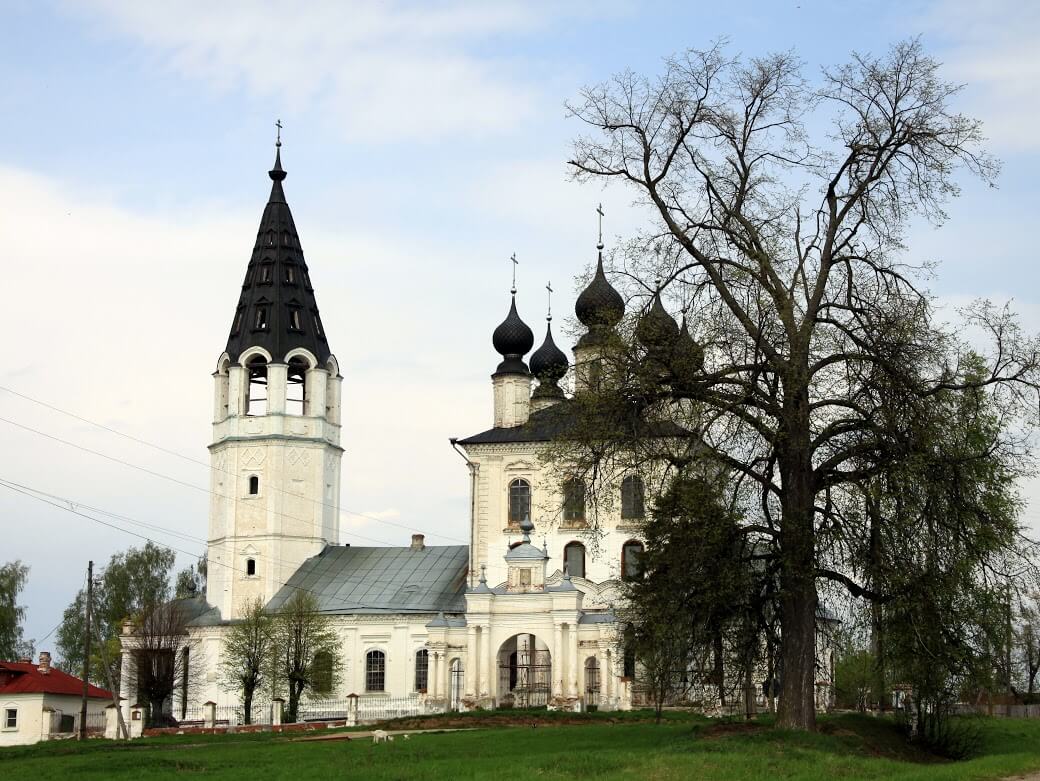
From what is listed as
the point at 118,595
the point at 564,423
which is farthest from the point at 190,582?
the point at 564,423

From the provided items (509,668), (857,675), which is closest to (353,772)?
(509,668)

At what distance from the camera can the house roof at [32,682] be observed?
50.3 metres

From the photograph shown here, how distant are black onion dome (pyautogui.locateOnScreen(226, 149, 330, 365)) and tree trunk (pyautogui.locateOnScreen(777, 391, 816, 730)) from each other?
3295cm

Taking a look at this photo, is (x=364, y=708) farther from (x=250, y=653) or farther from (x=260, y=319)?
(x=260, y=319)

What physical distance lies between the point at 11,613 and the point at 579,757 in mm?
47679

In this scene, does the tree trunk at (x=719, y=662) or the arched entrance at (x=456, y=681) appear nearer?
the tree trunk at (x=719, y=662)

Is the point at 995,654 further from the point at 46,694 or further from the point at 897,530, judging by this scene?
the point at 46,694

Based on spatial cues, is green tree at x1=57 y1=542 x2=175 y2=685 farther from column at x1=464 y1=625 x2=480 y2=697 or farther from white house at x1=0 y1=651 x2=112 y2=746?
column at x1=464 y1=625 x2=480 y2=697

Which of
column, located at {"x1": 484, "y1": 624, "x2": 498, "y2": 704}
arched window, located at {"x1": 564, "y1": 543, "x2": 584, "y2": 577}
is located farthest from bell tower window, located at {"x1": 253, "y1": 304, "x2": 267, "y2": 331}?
column, located at {"x1": 484, "y1": 624, "x2": 498, "y2": 704}

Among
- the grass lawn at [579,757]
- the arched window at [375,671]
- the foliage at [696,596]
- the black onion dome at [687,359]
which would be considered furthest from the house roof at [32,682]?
the black onion dome at [687,359]

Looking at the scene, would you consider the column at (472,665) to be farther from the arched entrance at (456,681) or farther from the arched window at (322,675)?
the arched window at (322,675)

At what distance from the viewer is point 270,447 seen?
180ft

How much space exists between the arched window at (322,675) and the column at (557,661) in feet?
29.4

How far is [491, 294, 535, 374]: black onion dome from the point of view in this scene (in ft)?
172
